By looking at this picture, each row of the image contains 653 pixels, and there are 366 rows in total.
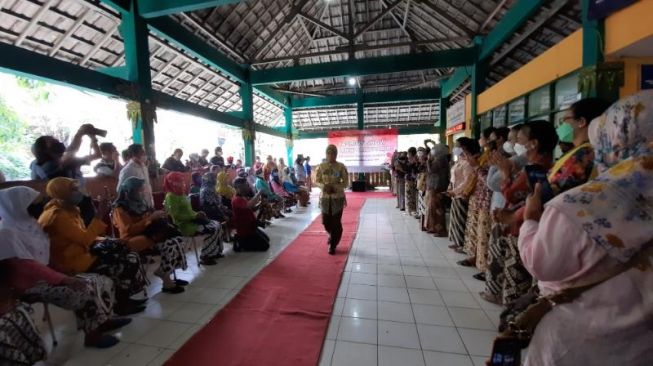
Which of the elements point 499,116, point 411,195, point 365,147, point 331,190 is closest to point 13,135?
point 331,190

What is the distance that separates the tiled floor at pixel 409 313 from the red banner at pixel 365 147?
707cm

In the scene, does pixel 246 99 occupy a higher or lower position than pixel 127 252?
higher

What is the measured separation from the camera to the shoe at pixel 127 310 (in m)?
2.28

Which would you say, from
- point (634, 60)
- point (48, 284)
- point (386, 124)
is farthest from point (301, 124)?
point (48, 284)

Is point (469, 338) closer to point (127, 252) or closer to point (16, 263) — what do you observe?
point (127, 252)

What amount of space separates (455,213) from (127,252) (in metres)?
3.44

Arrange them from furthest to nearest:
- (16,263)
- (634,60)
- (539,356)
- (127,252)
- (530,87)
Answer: (530,87) → (634,60) → (127,252) → (16,263) → (539,356)

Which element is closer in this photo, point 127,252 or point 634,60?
point 127,252

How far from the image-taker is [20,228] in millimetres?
1649

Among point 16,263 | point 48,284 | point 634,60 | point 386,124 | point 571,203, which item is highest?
point 386,124

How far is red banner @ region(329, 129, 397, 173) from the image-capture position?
1046 centimetres

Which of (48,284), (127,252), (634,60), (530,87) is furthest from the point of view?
(530,87)

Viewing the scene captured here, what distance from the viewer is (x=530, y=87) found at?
14.9 feet

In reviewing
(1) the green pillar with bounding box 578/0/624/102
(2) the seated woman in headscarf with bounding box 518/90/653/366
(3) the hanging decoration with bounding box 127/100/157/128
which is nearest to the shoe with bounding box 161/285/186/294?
(2) the seated woman in headscarf with bounding box 518/90/653/366
